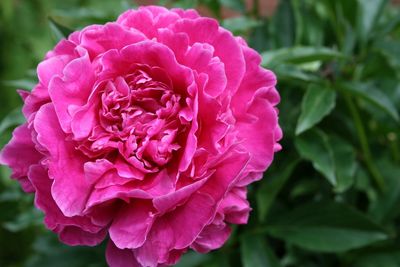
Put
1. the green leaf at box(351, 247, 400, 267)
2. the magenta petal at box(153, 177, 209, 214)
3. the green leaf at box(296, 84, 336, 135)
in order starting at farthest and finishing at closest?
the green leaf at box(351, 247, 400, 267)
the green leaf at box(296, 84, 336, 135)
the magenta petal at box(153, 177, 209, 214)

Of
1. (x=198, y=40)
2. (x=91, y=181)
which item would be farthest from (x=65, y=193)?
(x=198, y=40)

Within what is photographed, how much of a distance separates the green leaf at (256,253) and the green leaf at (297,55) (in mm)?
194

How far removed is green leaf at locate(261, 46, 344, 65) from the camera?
56 centimetres

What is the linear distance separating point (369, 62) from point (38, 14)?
1014mm

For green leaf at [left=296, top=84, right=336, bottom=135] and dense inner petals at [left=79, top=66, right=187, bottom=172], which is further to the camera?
green leaf at [left=296, top=84, right=336, bottom=135]

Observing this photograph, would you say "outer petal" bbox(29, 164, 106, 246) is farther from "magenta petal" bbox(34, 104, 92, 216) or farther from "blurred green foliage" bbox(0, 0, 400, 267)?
"blurred green foliage" bbox(0, 0, 400, 267)

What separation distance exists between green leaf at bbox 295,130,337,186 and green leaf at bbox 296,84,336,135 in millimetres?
28

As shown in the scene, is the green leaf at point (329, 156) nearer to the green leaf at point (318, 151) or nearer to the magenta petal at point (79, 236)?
the green leaf at point (318, 151)

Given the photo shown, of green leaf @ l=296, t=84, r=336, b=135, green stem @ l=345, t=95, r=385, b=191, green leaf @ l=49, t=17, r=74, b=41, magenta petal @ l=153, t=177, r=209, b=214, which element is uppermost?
green leaf @ l=49, t=17, r=74, b=41

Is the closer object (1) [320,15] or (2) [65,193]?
(2) [65,193]

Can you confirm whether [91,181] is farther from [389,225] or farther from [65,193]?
[389,225]

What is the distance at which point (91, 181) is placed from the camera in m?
0.41

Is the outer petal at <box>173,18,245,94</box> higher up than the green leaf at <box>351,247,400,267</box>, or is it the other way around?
the outer petal at <box>173,18,245,94</box>

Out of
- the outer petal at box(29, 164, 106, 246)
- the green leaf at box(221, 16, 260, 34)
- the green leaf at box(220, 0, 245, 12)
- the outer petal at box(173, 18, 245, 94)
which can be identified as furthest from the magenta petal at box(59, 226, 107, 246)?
the green leaf at box(220, 0, 245, 12)
